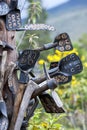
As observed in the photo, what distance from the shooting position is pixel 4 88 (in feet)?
6.93

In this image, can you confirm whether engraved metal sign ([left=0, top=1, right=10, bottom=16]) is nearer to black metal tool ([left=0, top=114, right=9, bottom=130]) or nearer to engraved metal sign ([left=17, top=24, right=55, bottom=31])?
engraved metal sign ([left=17, top=24, right=55, bottom=31])

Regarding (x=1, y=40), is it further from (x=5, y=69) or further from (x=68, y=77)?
(x=68, y=77)

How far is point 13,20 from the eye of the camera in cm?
208

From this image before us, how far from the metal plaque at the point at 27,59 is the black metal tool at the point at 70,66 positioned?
15 cm

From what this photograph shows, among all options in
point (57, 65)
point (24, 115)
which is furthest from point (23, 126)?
point (57, 65)

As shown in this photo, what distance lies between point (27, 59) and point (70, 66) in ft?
0.77

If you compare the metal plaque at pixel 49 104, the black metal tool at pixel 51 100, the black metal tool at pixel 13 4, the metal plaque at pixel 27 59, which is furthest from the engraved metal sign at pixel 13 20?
the metal plaque at pixel 49 104

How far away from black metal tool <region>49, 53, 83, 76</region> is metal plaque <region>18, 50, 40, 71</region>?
0.49ft

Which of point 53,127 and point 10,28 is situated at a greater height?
point 10,28

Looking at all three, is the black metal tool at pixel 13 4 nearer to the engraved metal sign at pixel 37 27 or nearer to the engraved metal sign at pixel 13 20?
the engraved metal sign at pixel 13 20

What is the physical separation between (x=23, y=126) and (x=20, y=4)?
2.17 ft

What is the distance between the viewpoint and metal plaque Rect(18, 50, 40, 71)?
2.02 metres

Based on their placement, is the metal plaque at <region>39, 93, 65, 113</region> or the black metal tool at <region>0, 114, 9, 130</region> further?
the metal plaque at <region>39, 93, 65, 113</region>

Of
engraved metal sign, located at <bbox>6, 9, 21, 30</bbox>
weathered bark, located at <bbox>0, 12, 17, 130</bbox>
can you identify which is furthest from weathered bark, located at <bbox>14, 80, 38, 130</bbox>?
engraved metal sign, located at <bbox>6, 9, 21, 30</bbox>
